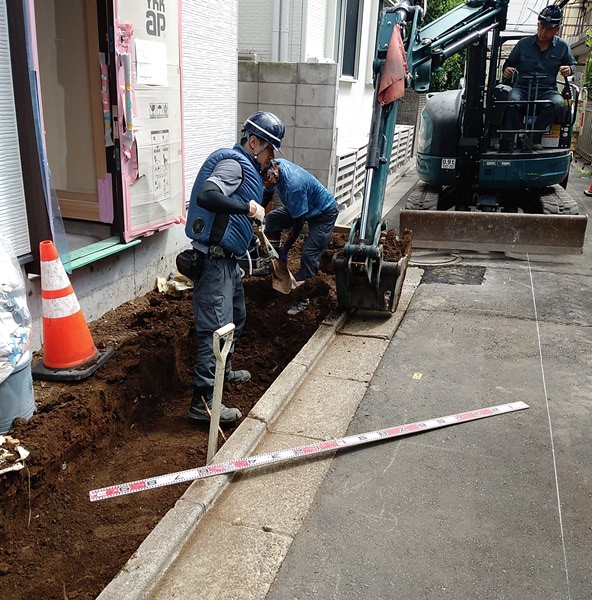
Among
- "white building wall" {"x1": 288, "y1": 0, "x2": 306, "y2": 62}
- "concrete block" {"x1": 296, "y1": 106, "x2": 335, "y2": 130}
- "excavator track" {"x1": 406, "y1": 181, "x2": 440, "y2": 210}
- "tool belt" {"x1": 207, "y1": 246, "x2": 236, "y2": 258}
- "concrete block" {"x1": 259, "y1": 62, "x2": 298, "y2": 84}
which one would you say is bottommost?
"excavator track" {"x1": 406, "y1": 181, "x2": 440, "y2": 210}

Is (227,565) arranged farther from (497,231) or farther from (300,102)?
(300,102)

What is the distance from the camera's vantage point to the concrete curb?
253 centimetres

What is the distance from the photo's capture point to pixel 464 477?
3.46 meters

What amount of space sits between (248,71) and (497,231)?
4.30 metres

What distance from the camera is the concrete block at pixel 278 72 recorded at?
8867mm

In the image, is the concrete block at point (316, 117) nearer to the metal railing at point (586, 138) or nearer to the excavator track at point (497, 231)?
the excavator track at point (497, 231)

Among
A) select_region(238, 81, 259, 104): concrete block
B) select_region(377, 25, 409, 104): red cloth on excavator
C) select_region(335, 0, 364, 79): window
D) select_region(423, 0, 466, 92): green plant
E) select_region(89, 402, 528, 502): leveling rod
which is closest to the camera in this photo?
select_region(89, 402, 528, 502): leveling rod

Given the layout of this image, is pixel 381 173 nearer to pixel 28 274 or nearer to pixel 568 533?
pixel 28 274

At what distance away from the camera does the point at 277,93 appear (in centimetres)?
904

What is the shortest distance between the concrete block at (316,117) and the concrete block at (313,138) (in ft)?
0.25

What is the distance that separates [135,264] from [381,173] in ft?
8.19

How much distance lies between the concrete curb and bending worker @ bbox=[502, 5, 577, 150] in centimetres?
583

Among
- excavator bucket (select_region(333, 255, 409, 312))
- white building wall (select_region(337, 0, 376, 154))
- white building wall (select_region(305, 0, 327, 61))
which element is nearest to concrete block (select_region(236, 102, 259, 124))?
white building wall (select_region(305, 0, 327, 61))

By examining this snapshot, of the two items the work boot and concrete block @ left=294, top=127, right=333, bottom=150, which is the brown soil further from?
concrete block @ left=294, top=127, right=333, bottom=150
